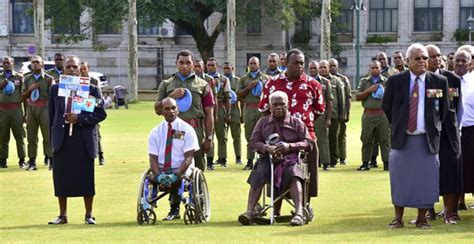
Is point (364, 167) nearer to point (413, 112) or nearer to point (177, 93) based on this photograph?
point (177, 93)

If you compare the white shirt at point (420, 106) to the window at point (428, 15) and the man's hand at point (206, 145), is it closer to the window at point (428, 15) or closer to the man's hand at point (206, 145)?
the man's hand at point (206, 145)

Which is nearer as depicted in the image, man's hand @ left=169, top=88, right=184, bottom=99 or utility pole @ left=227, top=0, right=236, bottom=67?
man's hand @ left=169, top=88, right=184, bottom=99

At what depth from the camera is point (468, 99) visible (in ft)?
56.1

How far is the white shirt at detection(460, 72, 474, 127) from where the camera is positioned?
55.9 feet

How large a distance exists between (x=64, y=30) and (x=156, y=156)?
202ft

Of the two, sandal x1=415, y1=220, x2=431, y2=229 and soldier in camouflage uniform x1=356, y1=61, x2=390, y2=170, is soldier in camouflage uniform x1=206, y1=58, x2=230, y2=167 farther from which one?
sandal x1=415, y1=220, x2=431, y2=229

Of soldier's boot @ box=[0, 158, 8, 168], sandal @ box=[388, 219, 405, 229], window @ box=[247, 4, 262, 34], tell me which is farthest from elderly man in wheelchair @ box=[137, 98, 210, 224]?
window @ box=[247, 4, 262, 34]

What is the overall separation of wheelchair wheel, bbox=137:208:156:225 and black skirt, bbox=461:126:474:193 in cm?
385

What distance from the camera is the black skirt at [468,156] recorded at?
55.2 feet

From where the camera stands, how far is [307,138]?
1609 centimetres

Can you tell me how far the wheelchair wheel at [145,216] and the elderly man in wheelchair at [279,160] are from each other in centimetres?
110

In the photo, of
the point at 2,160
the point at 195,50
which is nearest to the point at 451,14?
the point at 195,50

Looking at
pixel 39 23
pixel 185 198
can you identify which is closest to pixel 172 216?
pixel 185 198

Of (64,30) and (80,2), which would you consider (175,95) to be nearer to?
(80,2)
